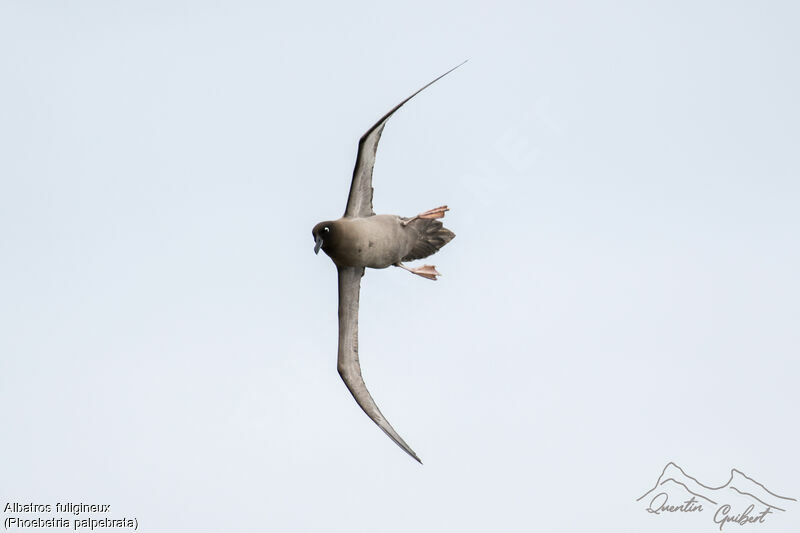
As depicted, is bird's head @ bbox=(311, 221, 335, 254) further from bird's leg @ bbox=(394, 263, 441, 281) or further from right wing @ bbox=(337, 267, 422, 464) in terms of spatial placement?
bird's leg @ bbox=(394, 263, 441, 281)

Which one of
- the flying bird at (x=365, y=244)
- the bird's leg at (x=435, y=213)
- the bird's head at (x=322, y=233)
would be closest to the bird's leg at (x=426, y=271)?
the flying bird at (x=365, y=244)

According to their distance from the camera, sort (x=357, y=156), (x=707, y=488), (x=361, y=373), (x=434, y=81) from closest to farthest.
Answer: (x=434, y=81) → (x=357, y=156) → (x=361, y=373) → (x=707, y=488)

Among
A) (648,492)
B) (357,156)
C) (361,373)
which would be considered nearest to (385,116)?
(357,156)

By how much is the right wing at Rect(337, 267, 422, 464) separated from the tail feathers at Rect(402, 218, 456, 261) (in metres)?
1.20

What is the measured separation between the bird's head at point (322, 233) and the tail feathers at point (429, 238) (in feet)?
8.25

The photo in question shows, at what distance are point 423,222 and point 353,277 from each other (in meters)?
1.63

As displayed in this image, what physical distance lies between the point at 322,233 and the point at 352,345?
9.08 feet

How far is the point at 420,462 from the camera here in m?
23.4

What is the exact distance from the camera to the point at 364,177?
79.7ft

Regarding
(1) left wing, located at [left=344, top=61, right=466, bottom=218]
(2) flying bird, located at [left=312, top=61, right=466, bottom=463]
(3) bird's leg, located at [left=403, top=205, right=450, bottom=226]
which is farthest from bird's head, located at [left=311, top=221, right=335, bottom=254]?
(3) bird's leg, located at [left=403, top=205, right=450, bottom=226]

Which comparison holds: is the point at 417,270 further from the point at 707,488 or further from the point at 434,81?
the point at 707,488

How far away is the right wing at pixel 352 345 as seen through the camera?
24.8m

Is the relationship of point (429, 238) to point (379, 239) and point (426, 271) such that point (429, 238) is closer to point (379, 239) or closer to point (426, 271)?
point (426, 271)

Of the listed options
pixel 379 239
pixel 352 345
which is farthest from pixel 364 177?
pixel 352 345
